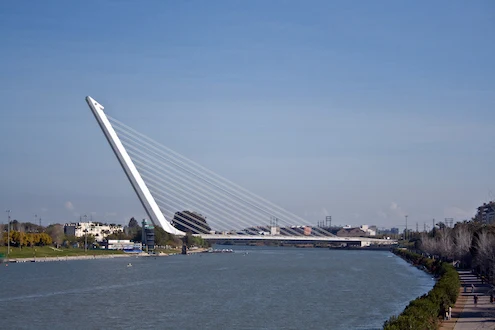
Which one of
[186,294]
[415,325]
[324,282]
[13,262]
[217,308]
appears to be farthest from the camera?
[13,262]

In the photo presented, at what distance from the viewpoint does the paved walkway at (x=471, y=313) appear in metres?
14.7

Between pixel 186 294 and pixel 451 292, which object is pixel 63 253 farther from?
pixel 451 292

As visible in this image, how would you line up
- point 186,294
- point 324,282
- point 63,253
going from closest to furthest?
point 186,294 < point 324,282 < point 63,253

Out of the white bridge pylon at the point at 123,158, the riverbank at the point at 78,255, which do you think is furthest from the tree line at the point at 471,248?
the riverbank at the point at 78,255

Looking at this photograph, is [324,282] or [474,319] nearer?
[474,319]

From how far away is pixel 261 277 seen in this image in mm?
30719

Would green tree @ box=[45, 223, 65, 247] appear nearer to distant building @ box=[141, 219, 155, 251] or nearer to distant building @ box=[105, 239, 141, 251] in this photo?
distant building @ box=[105, 239, 141, 251]

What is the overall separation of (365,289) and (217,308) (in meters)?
7.53

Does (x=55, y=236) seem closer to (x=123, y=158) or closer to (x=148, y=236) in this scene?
(x=148, y=236)

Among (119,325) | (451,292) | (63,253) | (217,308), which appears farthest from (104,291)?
(63,253)

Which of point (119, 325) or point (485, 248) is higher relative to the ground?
point (485, 248)

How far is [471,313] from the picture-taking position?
16656 millimetres

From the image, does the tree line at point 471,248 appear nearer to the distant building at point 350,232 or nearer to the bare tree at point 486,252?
the bare tree at point 486,252

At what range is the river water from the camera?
16703 mm
